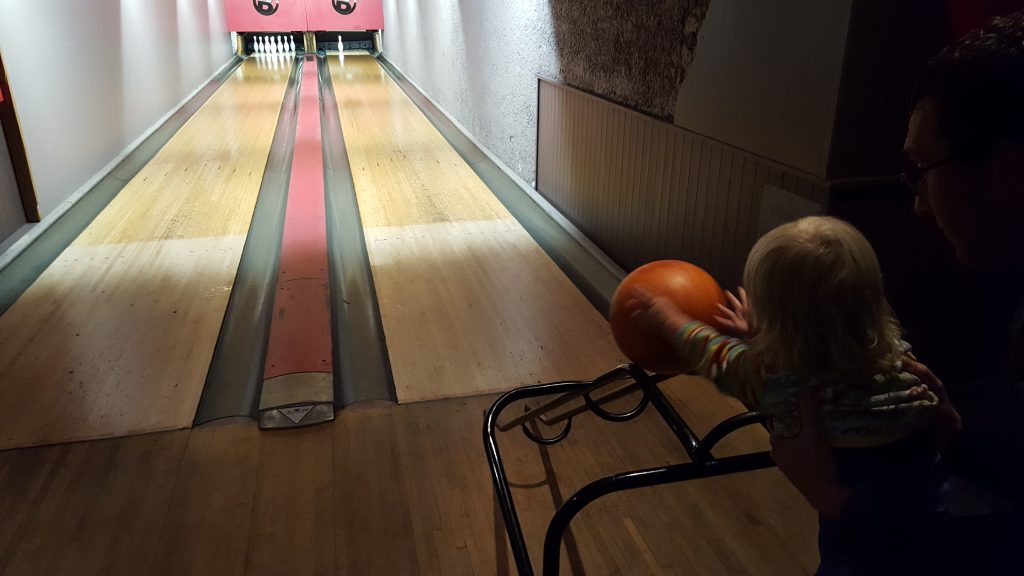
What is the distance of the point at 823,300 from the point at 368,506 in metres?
1.08

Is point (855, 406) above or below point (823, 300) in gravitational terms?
below

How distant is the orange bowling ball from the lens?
106 cm

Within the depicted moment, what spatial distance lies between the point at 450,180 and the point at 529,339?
2.13m

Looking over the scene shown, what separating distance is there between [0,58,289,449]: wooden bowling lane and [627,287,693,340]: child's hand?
1265mm

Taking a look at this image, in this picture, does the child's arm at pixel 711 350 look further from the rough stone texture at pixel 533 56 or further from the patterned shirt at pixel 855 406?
the rough stone texture at pixel 533 56

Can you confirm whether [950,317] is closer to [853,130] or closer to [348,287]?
[853,130]

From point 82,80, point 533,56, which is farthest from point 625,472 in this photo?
point 82,80

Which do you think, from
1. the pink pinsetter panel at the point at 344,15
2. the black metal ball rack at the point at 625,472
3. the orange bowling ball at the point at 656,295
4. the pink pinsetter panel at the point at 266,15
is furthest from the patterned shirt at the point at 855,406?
the pink pinsetter panel at the point at 344,15

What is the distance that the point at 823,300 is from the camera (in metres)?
0.73

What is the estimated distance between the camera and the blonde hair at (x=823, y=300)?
2.37 feet

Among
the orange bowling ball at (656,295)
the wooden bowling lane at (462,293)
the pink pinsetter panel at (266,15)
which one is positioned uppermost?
the pink pinsetter panel at (266,15)

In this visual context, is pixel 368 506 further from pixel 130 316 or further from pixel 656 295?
pixel 130 316

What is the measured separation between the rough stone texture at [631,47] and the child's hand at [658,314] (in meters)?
1.14

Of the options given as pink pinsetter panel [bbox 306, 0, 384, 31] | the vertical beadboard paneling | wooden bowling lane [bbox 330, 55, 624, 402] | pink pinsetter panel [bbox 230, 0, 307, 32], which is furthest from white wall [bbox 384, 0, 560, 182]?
pink pinsetter panel [bbox 230, 0, 307, 32]
